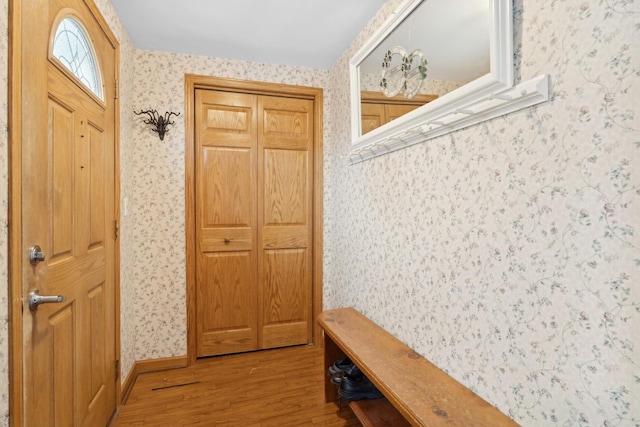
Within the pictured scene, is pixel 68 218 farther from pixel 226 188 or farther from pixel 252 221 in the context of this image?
pixel 252 221

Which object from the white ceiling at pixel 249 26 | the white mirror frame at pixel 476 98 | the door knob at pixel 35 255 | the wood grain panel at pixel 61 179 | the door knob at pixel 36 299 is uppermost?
the white ceiling at pixel 249 26

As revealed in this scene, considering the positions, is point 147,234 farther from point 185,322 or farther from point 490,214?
point 490,214

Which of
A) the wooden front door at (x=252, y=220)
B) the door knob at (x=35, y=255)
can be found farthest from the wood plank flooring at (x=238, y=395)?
the door knob at (x=35, y=255)

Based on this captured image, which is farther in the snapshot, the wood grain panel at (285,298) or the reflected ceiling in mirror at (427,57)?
the wood grain panel at (285,298)

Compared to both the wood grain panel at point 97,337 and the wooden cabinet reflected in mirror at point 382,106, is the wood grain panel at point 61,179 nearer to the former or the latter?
the wood grain panel at point 97,337

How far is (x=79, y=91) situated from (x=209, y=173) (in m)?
1.14

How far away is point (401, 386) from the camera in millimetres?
1208

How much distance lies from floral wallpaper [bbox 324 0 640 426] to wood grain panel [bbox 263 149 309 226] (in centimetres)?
141

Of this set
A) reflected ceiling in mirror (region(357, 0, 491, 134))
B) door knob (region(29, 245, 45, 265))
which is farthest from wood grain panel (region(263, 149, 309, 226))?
door knob (region(29, 245, 45, 265))

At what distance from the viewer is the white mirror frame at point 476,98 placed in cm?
94

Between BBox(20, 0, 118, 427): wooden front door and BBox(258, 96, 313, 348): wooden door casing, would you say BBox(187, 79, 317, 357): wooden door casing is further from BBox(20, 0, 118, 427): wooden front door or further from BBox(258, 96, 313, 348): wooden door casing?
BBox(20, 0, 118, 427): wooden front door

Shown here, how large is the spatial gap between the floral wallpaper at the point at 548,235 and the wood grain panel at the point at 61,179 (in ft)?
4.95

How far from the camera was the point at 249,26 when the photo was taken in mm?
2045

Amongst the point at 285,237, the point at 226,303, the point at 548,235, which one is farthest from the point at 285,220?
the point at 548,235
